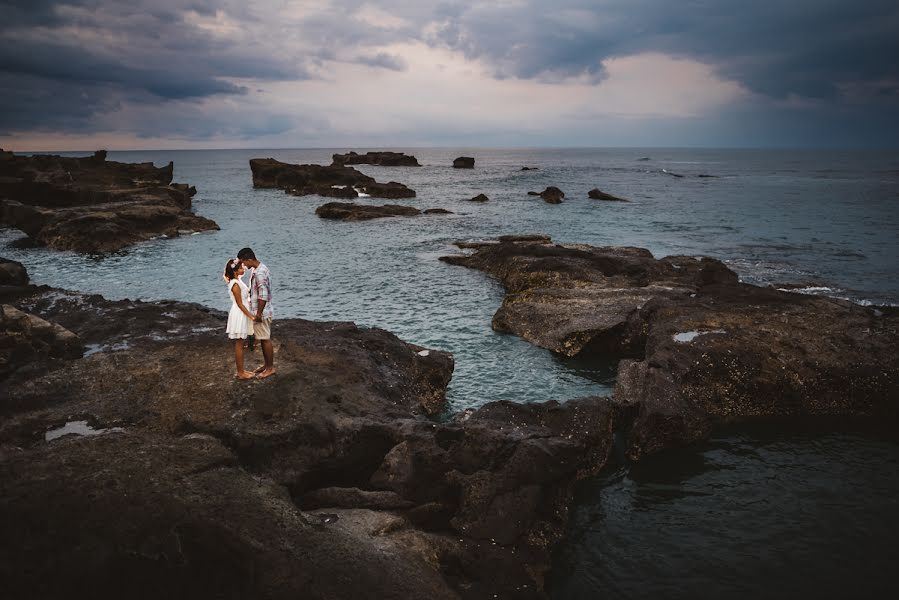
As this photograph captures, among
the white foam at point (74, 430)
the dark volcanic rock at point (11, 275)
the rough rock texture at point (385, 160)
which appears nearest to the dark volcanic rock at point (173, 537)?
the white foam at point (74, 430)

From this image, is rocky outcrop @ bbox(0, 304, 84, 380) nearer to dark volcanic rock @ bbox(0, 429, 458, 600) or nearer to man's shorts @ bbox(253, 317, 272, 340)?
man's shorts @ bbox(253, 317, 272, 340)

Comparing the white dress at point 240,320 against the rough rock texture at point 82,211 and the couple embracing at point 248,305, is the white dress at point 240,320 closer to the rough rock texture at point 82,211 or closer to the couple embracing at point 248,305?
the couple embracing at point 248,305

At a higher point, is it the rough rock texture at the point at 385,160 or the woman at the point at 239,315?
the rough rock texture at the point at 385,160

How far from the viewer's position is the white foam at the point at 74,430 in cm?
966

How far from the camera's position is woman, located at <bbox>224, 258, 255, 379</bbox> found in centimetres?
1141

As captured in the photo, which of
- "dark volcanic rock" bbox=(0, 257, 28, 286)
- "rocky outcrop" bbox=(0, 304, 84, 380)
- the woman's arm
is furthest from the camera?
"dark volcanic rock" bbox=(0, 257, 28, 286)

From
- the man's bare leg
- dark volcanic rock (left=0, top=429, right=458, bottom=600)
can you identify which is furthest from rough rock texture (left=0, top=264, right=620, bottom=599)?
the man's bare leg

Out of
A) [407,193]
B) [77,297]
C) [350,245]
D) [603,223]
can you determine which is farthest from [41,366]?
[407,193]

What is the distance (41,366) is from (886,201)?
8961 cm

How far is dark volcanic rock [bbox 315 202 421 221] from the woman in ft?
149

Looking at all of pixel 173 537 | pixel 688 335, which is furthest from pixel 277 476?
pixel 688 335

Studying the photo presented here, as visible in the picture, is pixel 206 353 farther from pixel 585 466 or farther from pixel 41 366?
pixel 585 466

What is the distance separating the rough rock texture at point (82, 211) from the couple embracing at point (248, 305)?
34.2 metres

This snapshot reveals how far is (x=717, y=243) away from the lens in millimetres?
41812
